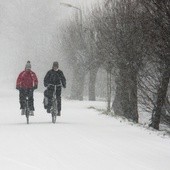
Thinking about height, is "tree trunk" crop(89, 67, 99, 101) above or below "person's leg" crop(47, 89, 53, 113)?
above

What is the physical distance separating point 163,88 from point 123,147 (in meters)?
7.46

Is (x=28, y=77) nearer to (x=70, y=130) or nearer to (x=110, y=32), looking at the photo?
(x=70, y=130)

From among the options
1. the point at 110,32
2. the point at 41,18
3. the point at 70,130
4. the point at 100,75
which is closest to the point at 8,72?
the point at 41,18

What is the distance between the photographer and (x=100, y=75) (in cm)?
6456

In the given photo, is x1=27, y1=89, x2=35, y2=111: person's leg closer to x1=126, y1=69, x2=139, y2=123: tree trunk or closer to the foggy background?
x1=126, y1=69, x2=139, y2=123: tree trunk

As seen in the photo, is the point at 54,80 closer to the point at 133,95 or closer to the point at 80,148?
the point at 133,95

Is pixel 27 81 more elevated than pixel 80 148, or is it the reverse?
pixel 27 81

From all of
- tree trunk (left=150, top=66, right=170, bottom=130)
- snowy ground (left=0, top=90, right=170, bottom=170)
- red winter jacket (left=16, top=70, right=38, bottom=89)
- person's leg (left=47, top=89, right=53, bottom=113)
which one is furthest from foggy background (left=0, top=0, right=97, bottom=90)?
snowy ground (left=0, top=90, right=170, bottom=170)

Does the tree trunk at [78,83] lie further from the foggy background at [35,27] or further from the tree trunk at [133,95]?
the tree trunk at [133,95]

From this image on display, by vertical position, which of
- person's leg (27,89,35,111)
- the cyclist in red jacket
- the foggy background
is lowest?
person's leg (27,89,35,111)

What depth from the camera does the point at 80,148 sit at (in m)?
12.1

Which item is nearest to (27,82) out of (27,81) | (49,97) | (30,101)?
(27,81)

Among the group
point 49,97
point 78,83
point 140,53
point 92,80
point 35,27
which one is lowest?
point 49,97

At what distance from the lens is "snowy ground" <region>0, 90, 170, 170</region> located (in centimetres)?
988
